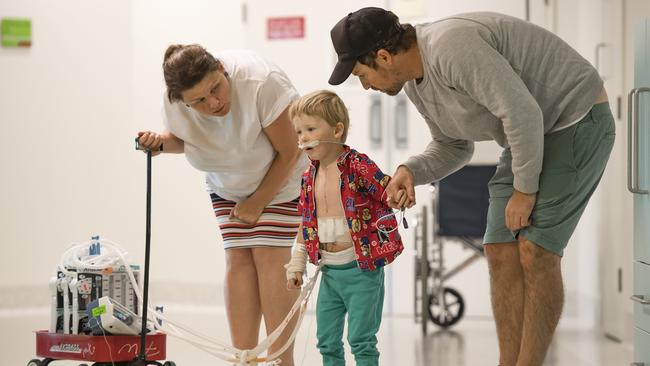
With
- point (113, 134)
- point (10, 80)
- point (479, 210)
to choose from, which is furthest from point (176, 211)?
point (479, 210)

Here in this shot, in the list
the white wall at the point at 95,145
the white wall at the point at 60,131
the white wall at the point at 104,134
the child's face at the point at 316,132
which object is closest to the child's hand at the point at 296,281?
the child's face at the point at 316,132

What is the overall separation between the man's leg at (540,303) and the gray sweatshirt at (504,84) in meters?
0.18

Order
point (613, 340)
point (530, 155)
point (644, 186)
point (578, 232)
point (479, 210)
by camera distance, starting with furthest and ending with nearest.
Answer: point (578, 232)
point (479, 210)
point (613, 340)
point (644, 186)
point (530, 155)

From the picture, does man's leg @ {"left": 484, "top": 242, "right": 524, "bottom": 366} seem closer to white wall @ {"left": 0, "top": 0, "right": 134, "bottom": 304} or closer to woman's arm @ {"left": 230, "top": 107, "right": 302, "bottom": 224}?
woman's arm @ {"left": 230, "top": 107, "right": 302, "bottom": 224}

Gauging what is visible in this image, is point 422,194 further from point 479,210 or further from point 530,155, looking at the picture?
point 530,155

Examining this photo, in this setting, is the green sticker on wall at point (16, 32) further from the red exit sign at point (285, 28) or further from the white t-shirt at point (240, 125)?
the white t-shirt at point (240, 125)

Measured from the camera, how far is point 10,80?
207 inches

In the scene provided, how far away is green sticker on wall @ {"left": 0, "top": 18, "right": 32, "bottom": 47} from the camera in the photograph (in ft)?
17.2

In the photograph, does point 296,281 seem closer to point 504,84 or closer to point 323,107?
point 323,107

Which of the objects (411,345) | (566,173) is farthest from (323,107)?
(411,345)

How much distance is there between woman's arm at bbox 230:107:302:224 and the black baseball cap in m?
0.57

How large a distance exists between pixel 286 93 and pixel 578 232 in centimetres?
289

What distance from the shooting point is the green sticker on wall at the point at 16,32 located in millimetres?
5230

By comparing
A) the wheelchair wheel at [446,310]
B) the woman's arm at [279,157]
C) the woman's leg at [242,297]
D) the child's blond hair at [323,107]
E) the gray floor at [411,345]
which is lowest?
the gray floor at [411,345]
